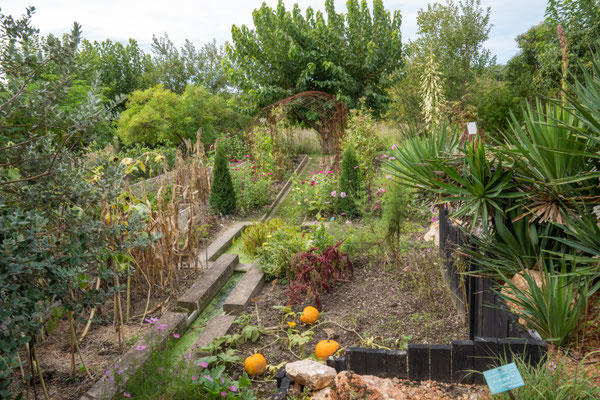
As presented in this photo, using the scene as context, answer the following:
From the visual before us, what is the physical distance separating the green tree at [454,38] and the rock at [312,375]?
62.3 feet

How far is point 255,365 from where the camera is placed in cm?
286

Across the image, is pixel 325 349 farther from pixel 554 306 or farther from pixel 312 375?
pixel 554 306

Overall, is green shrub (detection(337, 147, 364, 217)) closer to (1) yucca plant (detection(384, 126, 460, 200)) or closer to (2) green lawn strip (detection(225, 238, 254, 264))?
(2) green lawn strip (detection(225, 238, 254, 264))

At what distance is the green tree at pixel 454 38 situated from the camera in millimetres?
19000

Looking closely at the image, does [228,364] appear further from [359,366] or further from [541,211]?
[541,211]

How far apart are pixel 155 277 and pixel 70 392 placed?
1666mm

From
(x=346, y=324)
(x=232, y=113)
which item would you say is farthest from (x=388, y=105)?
(x=346, y=324)

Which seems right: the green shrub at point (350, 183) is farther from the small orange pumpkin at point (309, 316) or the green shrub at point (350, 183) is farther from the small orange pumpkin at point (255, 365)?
the small orange pumpkin at point (255, 365)

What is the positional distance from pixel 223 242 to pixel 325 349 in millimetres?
3488

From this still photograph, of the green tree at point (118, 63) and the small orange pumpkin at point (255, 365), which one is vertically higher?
the green tree at point (118, 63)

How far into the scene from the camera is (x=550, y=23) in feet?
50.8

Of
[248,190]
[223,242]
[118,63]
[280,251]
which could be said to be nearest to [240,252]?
[223,242]

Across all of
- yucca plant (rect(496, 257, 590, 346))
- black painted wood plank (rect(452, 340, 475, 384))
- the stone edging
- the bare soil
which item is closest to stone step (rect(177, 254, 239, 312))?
the bare soil

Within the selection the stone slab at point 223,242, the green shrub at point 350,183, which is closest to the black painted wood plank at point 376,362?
the stone slab at point 223,242
